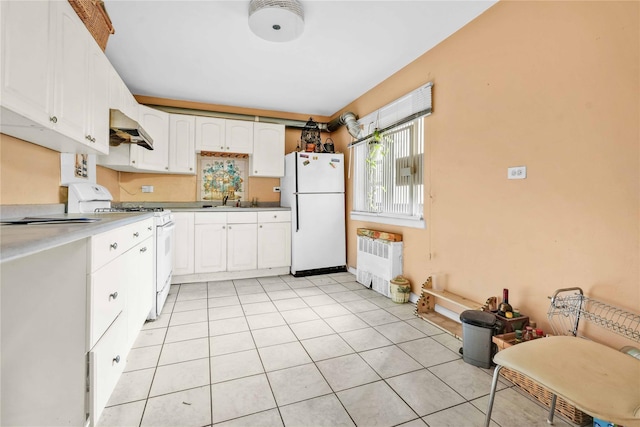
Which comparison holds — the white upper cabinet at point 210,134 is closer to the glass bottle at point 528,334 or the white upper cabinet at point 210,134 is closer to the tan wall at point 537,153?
the tan wall at point 537,153

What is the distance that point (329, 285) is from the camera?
3801mm

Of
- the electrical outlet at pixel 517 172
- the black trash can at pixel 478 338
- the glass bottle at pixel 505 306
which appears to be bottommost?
the black trash can at pixel 478 338

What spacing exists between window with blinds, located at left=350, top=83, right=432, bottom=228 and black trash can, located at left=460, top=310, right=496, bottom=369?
115 cm

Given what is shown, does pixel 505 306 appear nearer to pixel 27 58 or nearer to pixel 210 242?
pixel 27 58

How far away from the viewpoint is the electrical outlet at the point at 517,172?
6.59ft

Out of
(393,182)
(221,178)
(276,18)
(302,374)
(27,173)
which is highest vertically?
(276,18)

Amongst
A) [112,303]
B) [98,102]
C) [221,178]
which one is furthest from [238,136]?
[112,303]

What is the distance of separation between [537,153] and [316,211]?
2.81m

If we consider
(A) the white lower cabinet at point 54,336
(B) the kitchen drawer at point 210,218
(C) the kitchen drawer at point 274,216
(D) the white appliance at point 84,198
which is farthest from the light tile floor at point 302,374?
(C) the kitchen drawer at point 274,216

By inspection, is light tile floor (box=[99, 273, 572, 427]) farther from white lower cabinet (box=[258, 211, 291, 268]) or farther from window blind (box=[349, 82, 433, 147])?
window blind (box=[349, 82, 433, 147])

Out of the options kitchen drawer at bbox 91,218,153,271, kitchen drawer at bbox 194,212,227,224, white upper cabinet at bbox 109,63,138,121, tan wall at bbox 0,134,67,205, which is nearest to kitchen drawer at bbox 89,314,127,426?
kitchen drawer at bbox 91,218,153,271

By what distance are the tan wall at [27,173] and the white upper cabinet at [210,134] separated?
1927mm

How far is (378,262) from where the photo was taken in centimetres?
348

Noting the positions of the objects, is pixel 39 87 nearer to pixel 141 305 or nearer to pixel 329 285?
pixel 141 305
